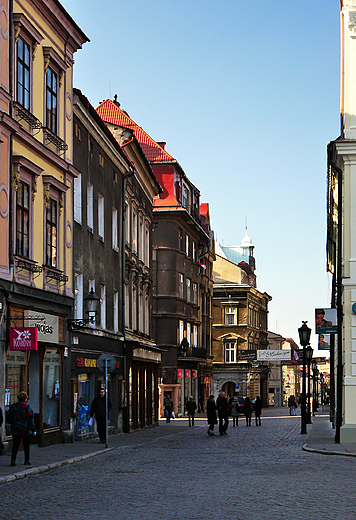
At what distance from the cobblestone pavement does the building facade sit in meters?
3.16

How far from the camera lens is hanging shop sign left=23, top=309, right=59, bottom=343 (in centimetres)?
2174

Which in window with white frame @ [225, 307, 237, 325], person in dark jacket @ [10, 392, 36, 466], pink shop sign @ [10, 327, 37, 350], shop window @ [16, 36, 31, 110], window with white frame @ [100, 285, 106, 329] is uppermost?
shop window @ [16, 36, 31, 110]

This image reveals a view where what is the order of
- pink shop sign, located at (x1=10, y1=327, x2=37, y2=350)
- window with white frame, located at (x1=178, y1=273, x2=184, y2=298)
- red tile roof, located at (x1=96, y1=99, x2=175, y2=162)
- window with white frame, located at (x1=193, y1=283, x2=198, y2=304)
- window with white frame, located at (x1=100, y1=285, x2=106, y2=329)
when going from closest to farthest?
pink shop sign, located at (x1=10, y1=327, x2=37, y2=350) < window with white frame, located at (x1=100, y1=285, x2=106, y2=329) < red tile roof, located at (x1=96, y1=99, x2=175, y2=162) < window with white frame, located at (x1=178, y1=273, x2=184, y2=298) < window with white frame, located at (x1=193, y1=283, x2=198, y2=304)

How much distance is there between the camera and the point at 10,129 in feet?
68.0

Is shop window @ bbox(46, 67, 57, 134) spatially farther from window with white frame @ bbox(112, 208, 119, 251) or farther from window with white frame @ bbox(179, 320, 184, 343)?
window with white frame @ bbox(179, 320, 184, 343)

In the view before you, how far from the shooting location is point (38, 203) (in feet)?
76.8

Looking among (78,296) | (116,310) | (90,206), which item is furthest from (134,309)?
(78,296)

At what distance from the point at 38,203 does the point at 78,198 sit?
199 inches

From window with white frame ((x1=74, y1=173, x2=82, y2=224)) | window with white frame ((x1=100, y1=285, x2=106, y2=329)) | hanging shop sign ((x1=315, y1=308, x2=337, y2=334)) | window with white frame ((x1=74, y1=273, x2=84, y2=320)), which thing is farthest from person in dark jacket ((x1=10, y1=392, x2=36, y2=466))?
window with white frame ((x1=100, y1=285, x2=106, y2=329))

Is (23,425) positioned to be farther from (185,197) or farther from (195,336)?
(195,336)

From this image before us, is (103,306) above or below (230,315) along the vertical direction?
below

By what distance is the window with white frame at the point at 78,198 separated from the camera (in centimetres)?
2802

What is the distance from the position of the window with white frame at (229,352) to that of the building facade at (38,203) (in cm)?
6229

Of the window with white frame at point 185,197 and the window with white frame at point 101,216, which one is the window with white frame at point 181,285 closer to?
the window with white frame at point 185,197
